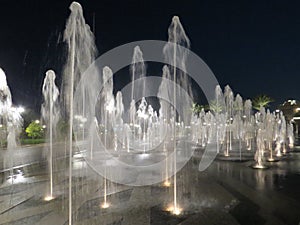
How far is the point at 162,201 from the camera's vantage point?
6.51m

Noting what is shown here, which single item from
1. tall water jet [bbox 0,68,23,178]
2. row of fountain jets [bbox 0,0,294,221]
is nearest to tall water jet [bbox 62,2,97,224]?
row of fountain jets [bbox 0,0,294,221]

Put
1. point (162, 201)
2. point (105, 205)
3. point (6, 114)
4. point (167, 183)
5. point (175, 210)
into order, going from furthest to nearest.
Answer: point (6, 114), point (167, 183), point (162, 201), point (105, 205), point (175, 210)

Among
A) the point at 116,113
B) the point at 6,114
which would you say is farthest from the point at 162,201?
the point at 116,113

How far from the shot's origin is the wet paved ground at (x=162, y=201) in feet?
17.5

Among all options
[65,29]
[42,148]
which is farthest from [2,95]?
[65,29]

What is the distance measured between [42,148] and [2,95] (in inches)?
166

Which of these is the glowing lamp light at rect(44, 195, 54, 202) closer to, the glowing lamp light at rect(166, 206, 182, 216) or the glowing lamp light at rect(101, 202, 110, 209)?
the glowing lamp light at rect(101, 202, 110, 209)

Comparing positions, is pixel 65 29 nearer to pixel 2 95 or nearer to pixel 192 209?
pixel 192 209

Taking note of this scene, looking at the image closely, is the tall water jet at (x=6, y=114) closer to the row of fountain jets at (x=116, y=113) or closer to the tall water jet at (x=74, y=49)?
the row of fountain jets at (x=116, y=113)

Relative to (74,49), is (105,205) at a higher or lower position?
lower

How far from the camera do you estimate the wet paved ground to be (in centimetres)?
532

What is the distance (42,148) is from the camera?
54.3 ft

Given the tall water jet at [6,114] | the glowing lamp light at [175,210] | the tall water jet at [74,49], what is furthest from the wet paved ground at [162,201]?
the tall water jet at [6,114]

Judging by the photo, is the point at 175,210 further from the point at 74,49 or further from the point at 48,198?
the point at 74,49
